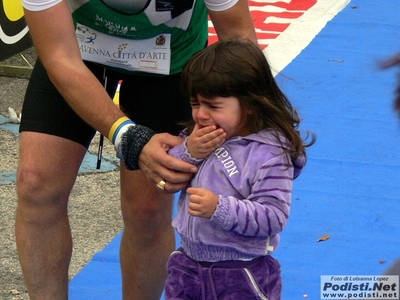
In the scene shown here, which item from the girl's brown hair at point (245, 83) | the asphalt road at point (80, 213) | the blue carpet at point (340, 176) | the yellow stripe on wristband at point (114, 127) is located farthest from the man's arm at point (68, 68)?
the asphalt road at point (80, 213)

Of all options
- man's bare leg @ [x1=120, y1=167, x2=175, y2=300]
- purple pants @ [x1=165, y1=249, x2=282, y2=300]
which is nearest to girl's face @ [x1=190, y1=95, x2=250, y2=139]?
purple pants @ [x1=165, y1=249, x2=282, y2=300]

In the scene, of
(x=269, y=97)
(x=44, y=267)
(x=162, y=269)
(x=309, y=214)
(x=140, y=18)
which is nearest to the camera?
(x=269, y=97)

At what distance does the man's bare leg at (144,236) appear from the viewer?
9.14 ft

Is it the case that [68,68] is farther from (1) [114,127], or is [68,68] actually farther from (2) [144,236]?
(2) [144,236]

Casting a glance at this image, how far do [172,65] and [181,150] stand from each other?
1.85 feet

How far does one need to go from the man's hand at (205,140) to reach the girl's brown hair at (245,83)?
0.09 m

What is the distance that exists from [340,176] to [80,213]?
57.2 inches

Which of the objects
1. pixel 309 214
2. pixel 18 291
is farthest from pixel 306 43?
pixel 18 291

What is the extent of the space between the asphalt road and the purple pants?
1293 mm

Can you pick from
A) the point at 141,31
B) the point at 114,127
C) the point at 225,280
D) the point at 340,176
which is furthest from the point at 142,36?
the point at 340,176

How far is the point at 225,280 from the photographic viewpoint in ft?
7.34

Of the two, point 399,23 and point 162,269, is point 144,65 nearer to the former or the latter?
point 162,269

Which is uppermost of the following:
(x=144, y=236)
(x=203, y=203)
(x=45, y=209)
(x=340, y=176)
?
(x=203, y=203)

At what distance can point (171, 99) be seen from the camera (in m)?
2.78
